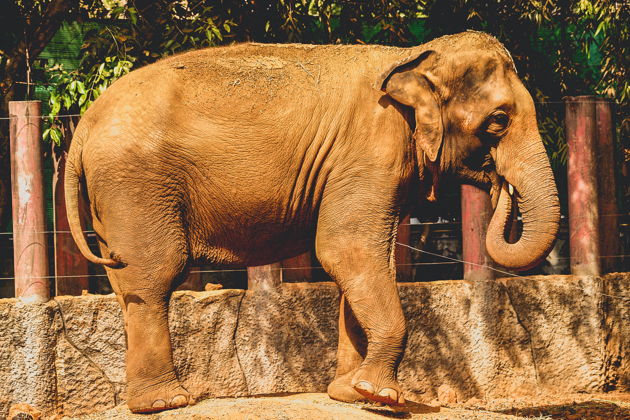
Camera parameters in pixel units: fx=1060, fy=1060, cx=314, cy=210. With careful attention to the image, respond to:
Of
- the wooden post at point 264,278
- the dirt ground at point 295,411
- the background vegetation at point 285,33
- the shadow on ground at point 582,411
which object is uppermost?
the background vegetation at point 285,33

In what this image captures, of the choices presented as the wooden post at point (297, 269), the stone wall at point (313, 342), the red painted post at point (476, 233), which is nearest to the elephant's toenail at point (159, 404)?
the stone wall at point (313, 342)

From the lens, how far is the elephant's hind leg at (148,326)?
5.81 metres

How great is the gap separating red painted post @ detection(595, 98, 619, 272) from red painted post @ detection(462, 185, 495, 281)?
100cm

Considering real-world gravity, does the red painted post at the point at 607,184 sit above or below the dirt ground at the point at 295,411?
above

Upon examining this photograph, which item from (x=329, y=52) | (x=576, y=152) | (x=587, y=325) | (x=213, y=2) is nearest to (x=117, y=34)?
(x=213, y=2)

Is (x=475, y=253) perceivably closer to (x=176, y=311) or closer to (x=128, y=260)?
(x=176, y=311)

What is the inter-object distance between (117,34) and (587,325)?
4.23 metres

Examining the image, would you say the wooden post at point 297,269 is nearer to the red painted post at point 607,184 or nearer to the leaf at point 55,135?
the leaf at point 55,135

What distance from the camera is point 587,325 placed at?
821cm

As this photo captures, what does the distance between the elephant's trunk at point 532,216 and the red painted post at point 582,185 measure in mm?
2449

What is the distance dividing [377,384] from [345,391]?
375 millimetres

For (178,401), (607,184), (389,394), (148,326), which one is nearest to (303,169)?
(148,326)

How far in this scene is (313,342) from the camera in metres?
7.78

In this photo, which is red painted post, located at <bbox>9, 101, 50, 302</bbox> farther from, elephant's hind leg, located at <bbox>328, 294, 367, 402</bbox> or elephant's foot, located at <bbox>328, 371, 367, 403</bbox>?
elephant's foot, located at <bbox>328, 371, 367, 403</bbox>
